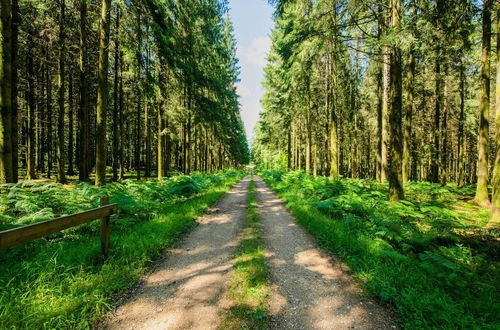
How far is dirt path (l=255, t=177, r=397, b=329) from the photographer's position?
Answer: 274cm

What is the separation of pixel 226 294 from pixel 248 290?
0.36m

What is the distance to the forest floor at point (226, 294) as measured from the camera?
9.01 ft

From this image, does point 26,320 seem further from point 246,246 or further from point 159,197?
point 159,197

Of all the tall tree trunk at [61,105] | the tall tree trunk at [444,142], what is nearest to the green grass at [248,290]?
the tall tree trunk at [61,105]

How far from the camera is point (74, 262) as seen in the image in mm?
3799

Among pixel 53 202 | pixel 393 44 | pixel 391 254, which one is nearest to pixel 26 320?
pixel 53 202

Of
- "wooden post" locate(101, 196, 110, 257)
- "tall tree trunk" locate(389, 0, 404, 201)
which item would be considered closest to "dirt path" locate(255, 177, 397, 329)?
"wooden post" locate(101, 196, 110, 257)

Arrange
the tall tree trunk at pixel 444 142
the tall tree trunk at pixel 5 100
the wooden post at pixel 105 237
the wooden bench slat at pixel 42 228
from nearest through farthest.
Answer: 1. the wooden bench slat at pixel 42 228
2. the wooden post at pixel 105 237
3. the tall tree trunk at pixel 5 100
4. the tall tree trunk at pixel 444 142

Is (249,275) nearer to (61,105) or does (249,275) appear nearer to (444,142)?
(61,105)

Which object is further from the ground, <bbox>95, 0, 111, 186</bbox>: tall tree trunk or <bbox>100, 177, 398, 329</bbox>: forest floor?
<bbox>95, 0, 111, 186</bbox>: tall tree trunk

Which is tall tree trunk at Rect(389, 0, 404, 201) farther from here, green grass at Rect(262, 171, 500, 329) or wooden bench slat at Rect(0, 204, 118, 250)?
wooden bench slat at Rect(0, 204, 118, 250)

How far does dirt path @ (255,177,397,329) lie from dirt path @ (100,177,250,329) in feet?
3.06

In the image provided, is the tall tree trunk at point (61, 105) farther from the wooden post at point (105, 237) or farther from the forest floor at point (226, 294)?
the forest floor at point (226, 294)

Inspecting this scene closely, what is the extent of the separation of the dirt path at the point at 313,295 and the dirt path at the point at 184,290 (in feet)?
3.06
